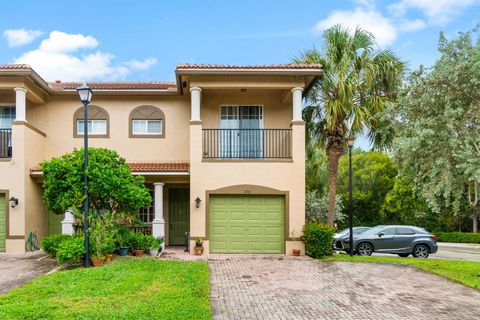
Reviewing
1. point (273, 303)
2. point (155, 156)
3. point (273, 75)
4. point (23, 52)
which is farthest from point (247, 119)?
point (23, 52)

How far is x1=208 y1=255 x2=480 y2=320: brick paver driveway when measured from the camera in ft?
24.0

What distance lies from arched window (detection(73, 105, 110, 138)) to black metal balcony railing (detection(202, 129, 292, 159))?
412 cm

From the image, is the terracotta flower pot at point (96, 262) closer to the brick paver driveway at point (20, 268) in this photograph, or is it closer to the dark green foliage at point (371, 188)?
the brick paver driveway at point (20, 268)

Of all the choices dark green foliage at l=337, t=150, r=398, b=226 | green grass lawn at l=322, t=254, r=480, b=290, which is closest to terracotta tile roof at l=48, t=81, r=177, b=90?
green grass lawn at l=322, t=254, r=480, b=290

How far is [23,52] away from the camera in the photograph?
22.3 meters

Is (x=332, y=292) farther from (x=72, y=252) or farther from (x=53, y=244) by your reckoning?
(x=53, y=244)

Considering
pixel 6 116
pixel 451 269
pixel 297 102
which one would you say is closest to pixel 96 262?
pixel 6 116

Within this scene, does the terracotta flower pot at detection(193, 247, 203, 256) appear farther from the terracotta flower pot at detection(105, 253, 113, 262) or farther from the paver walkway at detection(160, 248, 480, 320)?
the terracotta flower pot at detection(105, 253, 113, 262)

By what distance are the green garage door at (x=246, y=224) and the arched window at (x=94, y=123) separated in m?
5.43

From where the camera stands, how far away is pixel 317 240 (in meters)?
13.2

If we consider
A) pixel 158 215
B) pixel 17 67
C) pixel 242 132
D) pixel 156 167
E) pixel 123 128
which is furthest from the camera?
pixel 123 128

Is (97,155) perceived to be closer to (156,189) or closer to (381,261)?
(156,189)

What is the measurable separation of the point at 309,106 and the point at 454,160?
24.0 ft

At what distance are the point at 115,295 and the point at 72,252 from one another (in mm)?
3640
